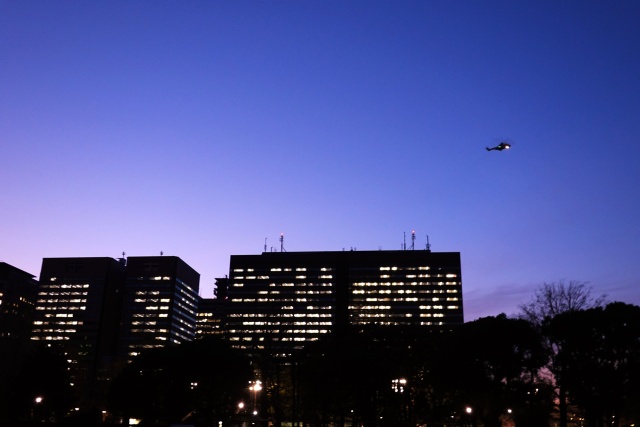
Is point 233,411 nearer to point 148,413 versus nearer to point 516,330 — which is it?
point 148,413

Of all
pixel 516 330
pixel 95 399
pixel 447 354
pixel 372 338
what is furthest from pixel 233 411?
pixel 95 399

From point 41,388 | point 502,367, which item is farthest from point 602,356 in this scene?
point 41,388

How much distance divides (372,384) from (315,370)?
Result: 628 centimetres

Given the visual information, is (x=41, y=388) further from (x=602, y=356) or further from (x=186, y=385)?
(x=602, y=356)

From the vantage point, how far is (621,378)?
44156mm

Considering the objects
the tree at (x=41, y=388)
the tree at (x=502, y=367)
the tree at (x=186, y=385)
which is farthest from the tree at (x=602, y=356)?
the tree at (x=41, y=388)

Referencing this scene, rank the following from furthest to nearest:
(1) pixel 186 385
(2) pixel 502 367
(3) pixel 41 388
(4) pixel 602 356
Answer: (3) pixel 41 388, (1) pixel 186 385, (2) pixel 502 367, (4) pixel 602 356

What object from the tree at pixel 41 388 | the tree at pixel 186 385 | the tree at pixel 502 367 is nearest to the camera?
the tree at pixel 502 367

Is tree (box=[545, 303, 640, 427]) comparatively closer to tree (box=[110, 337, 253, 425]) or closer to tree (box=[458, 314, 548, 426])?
tree (box=[458, 314, 548, 426])

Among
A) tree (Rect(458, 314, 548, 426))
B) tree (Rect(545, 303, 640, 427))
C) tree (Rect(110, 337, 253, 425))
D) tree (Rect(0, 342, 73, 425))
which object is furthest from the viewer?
tree (Rect(0, 342, 73, 425))

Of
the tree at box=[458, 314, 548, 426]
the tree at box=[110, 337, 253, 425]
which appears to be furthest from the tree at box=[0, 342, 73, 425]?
the tree at box=[458, 314, 548, 426]

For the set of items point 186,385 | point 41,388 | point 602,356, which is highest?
point 602,356

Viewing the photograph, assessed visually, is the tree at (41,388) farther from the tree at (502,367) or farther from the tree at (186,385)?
the tree at (502,367)

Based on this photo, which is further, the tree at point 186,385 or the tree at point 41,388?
the tree at point 41,388
